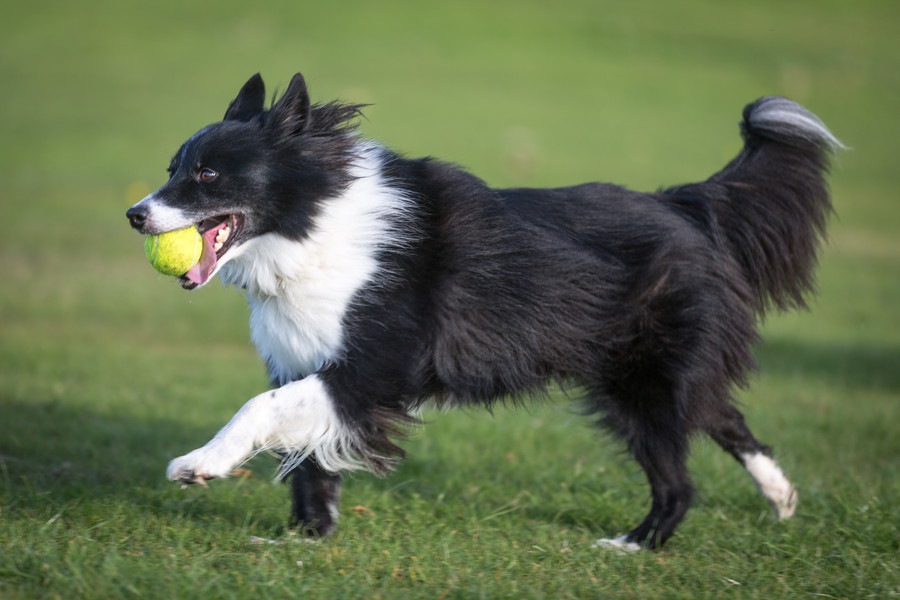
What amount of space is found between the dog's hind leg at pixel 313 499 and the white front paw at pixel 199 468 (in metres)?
0.66

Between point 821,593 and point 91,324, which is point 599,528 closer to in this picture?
→ point 821,593

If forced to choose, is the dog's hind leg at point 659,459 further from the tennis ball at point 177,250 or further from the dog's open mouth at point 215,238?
the tennis ball at point 177,250

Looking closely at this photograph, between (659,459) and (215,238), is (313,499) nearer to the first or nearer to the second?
(215,238)

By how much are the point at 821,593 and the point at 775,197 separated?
2.00m

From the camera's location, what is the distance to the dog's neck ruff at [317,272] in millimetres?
4660

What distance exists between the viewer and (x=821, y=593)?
439cm

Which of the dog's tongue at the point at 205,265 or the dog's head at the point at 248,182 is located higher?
the dog's head at the point at 248,182

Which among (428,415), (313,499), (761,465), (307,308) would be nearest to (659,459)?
(761,465)

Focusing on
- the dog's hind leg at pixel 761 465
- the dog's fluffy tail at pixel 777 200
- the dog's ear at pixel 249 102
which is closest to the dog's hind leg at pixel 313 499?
the dog's ear at pixel 249 102

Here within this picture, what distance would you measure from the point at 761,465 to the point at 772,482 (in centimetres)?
10

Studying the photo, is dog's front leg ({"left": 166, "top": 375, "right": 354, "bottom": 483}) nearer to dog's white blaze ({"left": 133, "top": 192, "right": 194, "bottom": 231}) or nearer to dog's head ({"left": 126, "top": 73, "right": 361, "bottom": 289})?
dog's head ({"left": 126, "top": 73, "right": 361, "bottom": 289})

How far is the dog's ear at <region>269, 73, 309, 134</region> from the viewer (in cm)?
476

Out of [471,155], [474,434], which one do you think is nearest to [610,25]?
[471,155]

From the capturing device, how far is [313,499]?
16.5 feet
